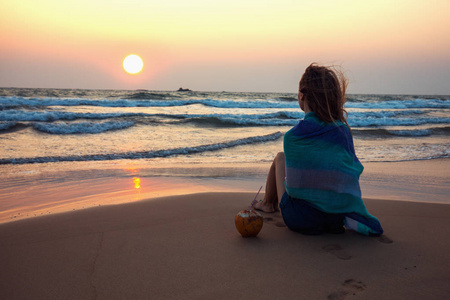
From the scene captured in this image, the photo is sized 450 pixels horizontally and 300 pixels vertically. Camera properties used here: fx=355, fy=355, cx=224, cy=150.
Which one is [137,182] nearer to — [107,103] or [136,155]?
[136,155]

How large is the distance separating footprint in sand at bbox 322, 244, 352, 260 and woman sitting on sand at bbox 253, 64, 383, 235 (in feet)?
0.78

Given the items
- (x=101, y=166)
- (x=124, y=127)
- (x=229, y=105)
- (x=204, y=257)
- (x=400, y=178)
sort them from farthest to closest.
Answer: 1. (x=229, y=105)
2. (x=124, y=127)
3. (x=101, y=166)
4. (x=400, y=178)
5. (x=204, y=257)

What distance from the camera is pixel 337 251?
8.84ft

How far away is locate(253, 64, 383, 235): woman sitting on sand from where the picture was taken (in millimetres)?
2799

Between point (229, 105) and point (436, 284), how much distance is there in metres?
27.7

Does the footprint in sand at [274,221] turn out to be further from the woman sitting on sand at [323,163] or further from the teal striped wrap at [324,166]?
the teal striped wrap at [324,166]

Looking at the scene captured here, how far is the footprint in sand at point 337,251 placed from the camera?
2.59 metres

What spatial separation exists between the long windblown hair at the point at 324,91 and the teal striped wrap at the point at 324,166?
0.07 m

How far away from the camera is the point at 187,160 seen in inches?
297

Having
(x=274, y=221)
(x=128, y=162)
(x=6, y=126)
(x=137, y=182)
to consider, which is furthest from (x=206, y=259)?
(x=6, y=126)

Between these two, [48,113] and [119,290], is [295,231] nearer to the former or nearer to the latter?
[119,290]

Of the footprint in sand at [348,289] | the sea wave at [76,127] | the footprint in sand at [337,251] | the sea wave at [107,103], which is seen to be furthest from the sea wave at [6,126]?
the footprint in sand at [348,289]

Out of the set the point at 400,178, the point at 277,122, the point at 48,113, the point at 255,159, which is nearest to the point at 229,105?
the point at 277,122

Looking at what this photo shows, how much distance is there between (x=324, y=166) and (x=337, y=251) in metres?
0.66
